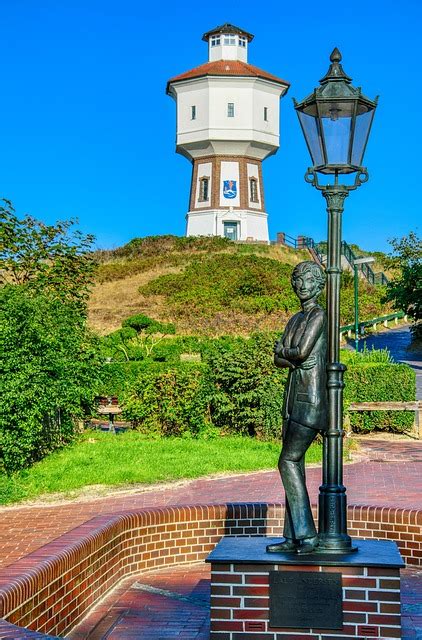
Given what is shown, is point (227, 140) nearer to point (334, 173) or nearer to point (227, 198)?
point (227, 198)

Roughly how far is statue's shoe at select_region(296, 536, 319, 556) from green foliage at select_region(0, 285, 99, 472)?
711 cm

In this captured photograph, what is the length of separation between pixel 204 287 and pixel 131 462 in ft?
116

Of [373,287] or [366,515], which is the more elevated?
[373,287]

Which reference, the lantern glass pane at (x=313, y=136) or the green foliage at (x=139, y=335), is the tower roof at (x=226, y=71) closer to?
the green foliage at (x=139, y=335)

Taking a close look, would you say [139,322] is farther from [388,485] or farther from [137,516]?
[137,516]

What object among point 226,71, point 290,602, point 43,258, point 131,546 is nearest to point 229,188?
point 226,71

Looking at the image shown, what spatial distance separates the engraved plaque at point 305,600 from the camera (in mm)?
5449

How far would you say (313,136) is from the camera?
617 centimetres

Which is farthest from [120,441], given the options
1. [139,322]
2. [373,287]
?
[373,287]

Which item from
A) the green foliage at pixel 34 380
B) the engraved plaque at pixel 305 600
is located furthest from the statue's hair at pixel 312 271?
the green foliage at pixel 34 380

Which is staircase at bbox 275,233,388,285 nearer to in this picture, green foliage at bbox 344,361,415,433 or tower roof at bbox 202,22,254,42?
tower roof at bbox 202,22,254,42

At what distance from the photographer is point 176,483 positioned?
1201 centimetres

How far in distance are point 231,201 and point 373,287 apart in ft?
39.9

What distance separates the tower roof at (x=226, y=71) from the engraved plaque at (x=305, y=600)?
56584 millimetres
